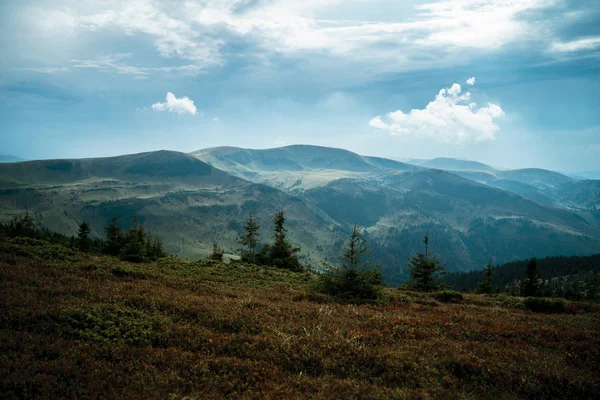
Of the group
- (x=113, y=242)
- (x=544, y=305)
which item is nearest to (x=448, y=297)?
(x=544, y=305)

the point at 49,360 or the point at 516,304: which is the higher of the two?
the point at 49,360

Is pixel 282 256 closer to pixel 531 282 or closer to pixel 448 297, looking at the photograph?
pixel 448 297

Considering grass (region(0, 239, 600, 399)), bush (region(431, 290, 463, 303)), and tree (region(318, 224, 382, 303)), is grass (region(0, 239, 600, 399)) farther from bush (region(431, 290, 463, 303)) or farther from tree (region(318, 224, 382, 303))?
bush (region(431, 290, 463, 303))

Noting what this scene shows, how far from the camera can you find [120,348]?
33.3 ft

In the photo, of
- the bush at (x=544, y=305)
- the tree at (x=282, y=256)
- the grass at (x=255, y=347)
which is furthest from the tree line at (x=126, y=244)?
the bush at (x=544, y=305)

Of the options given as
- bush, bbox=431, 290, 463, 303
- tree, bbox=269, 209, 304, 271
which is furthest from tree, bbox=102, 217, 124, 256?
bush, bbox=431, 290, 463, 303

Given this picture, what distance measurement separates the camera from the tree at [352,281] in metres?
20.6

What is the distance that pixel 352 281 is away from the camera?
2072 centimetres

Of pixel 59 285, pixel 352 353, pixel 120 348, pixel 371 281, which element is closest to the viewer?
pixel 120 348

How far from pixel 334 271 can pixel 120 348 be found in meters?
14.8

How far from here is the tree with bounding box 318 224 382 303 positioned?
20.6 m

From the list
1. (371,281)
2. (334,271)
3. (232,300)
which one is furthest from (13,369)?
(371,281)

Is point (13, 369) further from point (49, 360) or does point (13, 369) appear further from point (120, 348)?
point (120, 348)

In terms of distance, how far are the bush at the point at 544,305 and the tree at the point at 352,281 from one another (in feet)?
35.1
